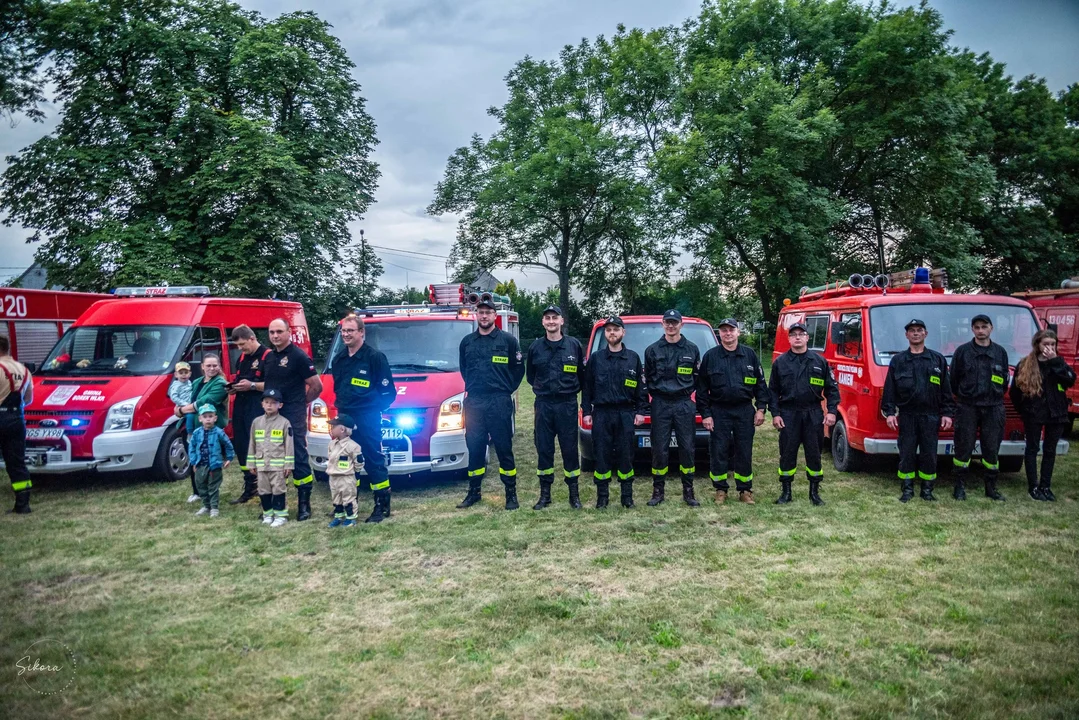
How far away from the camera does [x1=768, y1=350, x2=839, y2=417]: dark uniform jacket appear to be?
6.88 meters

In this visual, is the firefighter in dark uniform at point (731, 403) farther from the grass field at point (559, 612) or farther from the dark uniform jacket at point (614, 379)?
the dark uniform jacket at point (614, 379)

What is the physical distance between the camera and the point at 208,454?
6.66 m

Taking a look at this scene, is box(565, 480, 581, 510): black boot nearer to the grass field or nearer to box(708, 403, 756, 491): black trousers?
the grass field

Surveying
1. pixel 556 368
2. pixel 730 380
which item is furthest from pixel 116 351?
pixel 730 380

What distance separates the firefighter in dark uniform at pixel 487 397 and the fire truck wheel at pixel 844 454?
14.3 ft

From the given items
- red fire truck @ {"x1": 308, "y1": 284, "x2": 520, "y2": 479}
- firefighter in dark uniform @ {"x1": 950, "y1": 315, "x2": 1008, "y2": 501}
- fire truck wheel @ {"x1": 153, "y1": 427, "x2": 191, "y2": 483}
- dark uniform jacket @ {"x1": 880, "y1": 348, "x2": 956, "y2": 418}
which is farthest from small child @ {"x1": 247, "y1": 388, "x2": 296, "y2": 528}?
Answer: firefighter in dark uniform @ {"x1": 950, "y1": 315, "x2": 1008, "y2": 501}

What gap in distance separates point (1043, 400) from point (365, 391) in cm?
691

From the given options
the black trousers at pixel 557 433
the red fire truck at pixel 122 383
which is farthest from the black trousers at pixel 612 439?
the red fire truck at pixel 122 383

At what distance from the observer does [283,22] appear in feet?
74.2

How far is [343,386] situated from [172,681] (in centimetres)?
323

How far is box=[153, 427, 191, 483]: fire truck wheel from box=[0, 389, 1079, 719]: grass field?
1.30 m

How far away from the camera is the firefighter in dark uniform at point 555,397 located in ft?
22.4

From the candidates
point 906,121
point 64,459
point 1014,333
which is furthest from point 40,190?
point 906,121

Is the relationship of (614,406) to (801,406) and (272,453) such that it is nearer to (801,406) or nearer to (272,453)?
(801,406)
